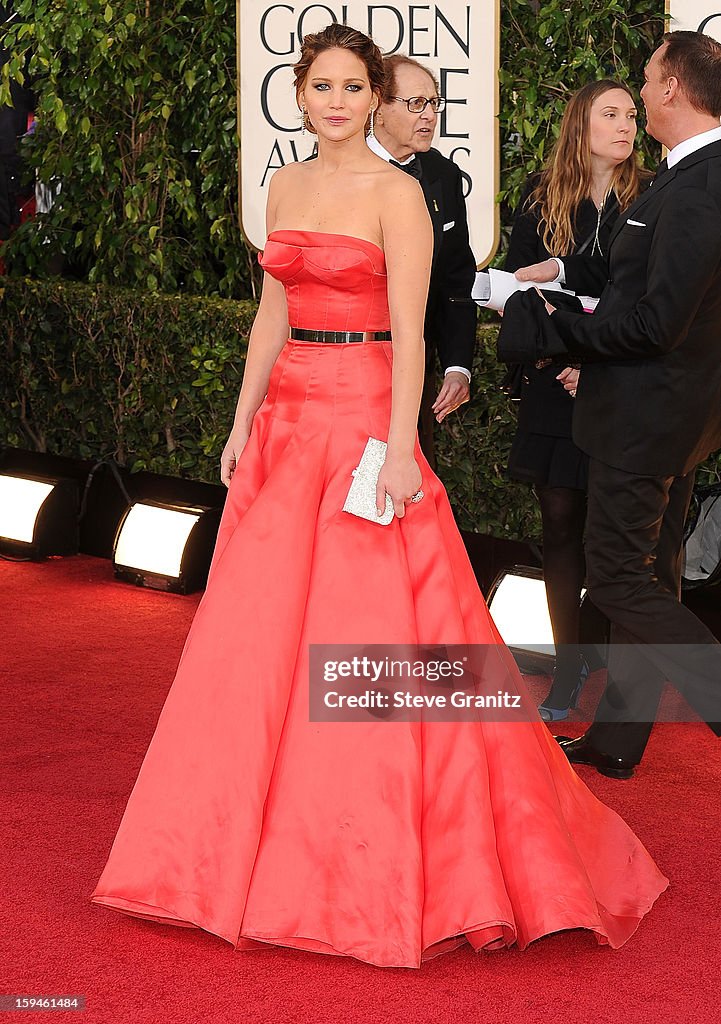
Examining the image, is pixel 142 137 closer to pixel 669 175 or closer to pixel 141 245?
pixel 141 245

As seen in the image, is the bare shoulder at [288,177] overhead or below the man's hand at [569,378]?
overhead

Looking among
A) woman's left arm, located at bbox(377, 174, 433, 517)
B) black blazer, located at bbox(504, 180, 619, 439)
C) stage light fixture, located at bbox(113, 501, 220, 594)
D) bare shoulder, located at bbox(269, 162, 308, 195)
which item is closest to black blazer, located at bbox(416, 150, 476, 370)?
black blazer, located at bbox(504, 180, 619, 439)

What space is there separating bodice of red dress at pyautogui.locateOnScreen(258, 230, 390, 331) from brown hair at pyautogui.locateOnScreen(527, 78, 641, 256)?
96cm

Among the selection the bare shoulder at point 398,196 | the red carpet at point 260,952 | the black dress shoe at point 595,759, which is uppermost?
the bare shoulder at point 398,196

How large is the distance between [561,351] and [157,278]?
2847 mm

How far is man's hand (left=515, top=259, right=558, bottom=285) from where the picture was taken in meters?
3.25

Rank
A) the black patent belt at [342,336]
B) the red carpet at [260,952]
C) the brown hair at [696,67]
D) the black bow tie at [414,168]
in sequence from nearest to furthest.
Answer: the red carpet at [260,952]
the black patent belt at [342,336]
the brown hair at [696,67]
the black bow tie at [414,168]

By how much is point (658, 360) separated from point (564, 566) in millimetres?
771

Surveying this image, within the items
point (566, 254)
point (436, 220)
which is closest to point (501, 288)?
point (566, 254)

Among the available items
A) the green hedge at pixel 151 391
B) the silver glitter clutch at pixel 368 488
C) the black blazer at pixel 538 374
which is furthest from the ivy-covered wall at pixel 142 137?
the silver glitter clutch at pixel 368 488

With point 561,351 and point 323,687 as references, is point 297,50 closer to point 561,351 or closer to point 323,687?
point 561,351

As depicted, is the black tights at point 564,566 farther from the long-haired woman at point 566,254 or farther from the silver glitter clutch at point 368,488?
the silver glitter clutch at point 368,488

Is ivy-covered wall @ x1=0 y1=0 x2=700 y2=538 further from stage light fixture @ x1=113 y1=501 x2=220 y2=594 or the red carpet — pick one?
the red carpet

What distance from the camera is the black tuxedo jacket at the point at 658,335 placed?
281 centimetres
